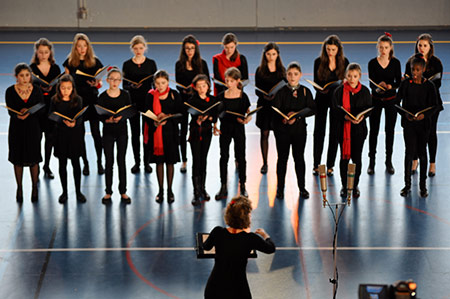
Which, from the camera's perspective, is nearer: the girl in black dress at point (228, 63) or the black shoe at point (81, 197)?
the black shoe at point (81, 197)

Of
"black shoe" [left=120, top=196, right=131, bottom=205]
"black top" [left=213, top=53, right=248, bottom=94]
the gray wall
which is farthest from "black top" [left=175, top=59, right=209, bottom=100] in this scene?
the gray wall

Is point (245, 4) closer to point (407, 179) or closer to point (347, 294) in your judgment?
point (407, 179)

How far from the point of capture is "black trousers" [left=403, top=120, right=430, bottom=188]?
373 inches

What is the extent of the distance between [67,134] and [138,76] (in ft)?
5.03

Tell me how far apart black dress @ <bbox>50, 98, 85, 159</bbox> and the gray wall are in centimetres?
1081

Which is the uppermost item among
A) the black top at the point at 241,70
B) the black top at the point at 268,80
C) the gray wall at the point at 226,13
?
the gray wall at the point at 226,13

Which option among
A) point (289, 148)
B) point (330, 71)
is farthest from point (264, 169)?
point (330, 71)

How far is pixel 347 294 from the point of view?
23.5ft

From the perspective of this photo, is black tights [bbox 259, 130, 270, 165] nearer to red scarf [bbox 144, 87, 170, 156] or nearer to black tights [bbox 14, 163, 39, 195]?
red scarf [bbox 144, 87, 170, 156]

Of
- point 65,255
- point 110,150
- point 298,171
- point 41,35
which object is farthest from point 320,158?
point 41,35

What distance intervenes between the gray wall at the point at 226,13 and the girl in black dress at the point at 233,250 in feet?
48.1

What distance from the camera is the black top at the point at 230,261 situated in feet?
18.5

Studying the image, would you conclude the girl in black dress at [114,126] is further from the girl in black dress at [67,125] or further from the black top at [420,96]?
the black top at [420,96]

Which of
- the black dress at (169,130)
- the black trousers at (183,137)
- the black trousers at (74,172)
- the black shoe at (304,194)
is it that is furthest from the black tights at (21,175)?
the black shoe at (304,194)
